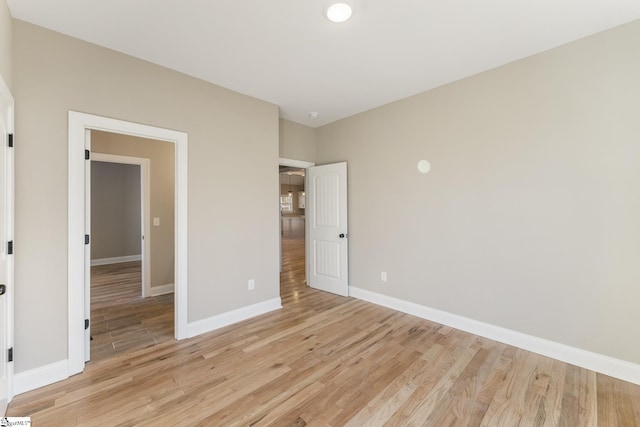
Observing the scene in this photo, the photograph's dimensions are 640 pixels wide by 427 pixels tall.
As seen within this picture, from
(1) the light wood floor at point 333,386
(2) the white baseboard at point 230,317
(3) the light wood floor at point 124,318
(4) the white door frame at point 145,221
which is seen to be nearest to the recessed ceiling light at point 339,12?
(1) the light wood floor at point 333,386

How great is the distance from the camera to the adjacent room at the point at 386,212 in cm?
188

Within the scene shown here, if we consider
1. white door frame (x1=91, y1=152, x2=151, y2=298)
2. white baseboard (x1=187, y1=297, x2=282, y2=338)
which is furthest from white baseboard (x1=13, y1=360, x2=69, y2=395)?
white door frame (x1=91, y1=152, x2=151, y2=298)

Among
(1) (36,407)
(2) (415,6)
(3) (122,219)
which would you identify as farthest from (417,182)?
(3) (122,219)

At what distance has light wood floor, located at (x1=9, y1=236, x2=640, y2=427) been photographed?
1.73 metres

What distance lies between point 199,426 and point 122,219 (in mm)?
6565

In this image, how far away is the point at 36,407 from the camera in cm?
179

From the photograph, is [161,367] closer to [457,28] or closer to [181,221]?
[181,221]

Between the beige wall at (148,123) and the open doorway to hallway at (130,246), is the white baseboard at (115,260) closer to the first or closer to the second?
the open doorway to hallway at (130,246)

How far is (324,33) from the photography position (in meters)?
2.14

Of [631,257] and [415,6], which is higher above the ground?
[415,6]

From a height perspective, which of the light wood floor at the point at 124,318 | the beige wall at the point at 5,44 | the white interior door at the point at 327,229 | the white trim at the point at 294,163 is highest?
the beige wall at the point at 5,44

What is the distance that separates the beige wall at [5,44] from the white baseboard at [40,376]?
209 cm

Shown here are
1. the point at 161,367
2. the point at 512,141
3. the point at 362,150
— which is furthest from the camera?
the point at 362,150

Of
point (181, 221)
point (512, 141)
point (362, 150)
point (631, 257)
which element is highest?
point (362, 150)
